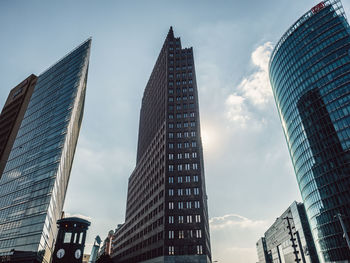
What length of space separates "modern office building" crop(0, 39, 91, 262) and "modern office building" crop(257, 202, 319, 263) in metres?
72.0

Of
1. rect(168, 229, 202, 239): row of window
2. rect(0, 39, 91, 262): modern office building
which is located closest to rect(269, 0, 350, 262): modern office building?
rect(168, 229, 202, 239): row of window

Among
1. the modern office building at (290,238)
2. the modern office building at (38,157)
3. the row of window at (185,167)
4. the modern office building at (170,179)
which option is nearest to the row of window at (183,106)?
the modern office building at (170,179)

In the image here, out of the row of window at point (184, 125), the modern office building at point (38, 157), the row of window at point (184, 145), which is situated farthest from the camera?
the row of window at point (184, 125)

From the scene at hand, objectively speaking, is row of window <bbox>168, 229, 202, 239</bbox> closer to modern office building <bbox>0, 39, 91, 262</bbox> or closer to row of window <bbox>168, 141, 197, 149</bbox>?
row of window <bbox>168, 141, 197, 149</bbox>

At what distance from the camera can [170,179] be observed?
7656cm

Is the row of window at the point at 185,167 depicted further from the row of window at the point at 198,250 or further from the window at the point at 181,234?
the row of window at the point at 198,250

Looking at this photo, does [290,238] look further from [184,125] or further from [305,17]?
[305,17]

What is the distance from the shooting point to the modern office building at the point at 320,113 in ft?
253

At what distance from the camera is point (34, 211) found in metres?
71.4

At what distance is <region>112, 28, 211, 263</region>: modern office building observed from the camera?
67.7 m

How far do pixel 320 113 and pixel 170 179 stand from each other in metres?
61.7

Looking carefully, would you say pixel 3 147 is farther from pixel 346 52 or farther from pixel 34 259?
pixel 346 52

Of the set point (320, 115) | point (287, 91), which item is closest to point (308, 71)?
point (287, 91)

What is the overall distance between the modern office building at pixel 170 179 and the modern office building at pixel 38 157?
3242 centimetres
